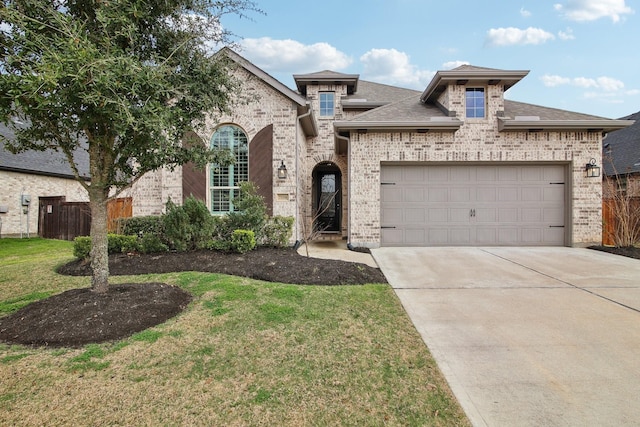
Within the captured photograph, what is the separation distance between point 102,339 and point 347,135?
8410 millimetres

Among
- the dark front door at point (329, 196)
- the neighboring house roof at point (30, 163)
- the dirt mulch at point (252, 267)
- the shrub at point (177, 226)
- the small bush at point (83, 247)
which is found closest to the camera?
the dirt mulch at point (252, 267)

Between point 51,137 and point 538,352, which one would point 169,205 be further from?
point 538,352

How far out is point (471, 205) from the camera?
32.9ft

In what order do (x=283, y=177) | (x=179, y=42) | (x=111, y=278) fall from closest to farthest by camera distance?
(x=179, y=42) → (x=111, y=278) → (x=283, y=177)

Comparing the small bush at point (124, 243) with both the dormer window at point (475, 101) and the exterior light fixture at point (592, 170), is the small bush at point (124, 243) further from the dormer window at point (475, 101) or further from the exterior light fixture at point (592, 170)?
the exterior light fixture at point (592, 170)

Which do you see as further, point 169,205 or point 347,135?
point 347,135

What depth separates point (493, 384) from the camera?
9.18ft

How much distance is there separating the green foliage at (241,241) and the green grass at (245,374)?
3.37 meters

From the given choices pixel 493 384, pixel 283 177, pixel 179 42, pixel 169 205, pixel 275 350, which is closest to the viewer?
pixel 493 384

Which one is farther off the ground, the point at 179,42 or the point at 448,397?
the point at 179,42

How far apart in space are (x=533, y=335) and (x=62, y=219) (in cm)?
1696

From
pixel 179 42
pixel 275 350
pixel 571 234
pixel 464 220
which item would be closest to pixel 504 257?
pixel 464 220

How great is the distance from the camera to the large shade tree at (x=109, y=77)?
10.3ft

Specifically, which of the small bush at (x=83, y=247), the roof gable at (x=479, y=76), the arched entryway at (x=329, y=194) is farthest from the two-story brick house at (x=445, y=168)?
the arched entryway at (x=329, y=194)
